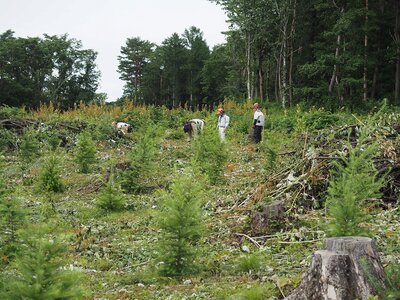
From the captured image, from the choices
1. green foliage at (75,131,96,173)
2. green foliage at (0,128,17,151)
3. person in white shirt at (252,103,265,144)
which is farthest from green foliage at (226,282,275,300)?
green foliage at (0,128,17,151)

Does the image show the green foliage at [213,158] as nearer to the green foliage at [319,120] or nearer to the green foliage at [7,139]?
the green foliage at [319,120]

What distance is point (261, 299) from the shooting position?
551 centimetres

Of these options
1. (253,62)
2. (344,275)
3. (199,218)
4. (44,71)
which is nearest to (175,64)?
(44,71)

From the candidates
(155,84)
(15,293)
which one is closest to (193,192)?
(15,293)

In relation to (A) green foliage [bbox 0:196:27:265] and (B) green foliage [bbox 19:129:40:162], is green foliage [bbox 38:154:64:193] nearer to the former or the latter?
(B) green foliage [bbox 19:129:40:162]

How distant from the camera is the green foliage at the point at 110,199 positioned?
1112 centimetres

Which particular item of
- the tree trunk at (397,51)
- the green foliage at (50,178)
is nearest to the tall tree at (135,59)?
the tree trunk at (397,51)

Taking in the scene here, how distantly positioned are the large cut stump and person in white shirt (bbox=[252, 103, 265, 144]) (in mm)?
15054

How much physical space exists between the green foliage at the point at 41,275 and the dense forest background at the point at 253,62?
2923 cm

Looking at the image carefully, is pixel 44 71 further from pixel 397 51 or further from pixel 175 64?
pixel 397 51

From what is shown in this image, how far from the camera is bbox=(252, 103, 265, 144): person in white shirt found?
65.4 feet

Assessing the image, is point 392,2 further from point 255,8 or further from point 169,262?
point 169,262

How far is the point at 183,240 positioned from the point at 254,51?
4505 centimetres

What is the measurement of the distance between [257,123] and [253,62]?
116 ft
